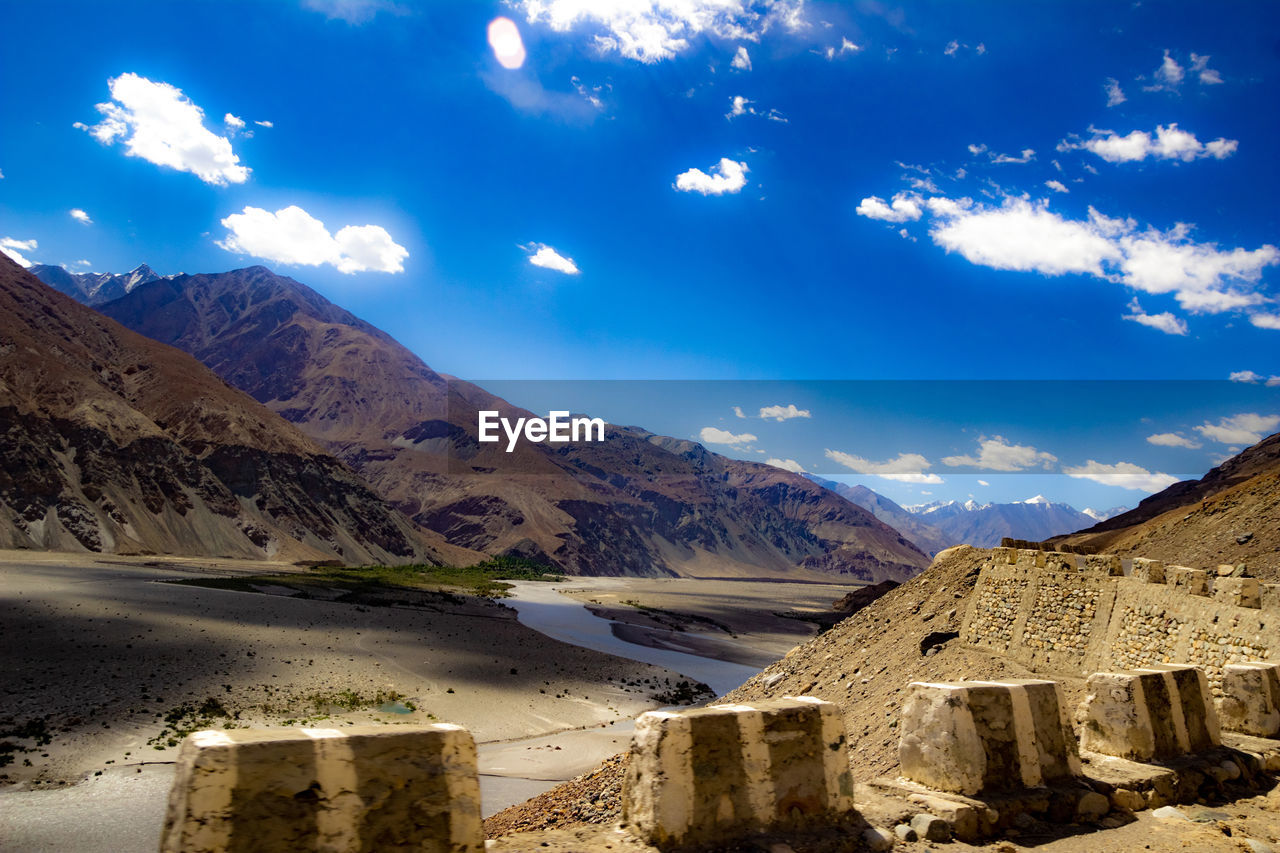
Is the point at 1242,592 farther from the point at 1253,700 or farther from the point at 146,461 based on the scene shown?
the point at 146,461

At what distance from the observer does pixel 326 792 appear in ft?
10.4

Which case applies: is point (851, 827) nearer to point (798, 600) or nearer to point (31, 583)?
point (31, 583)

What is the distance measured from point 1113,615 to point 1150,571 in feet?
2.77

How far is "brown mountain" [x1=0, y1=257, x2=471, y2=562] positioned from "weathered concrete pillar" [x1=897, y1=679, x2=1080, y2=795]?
79.1m

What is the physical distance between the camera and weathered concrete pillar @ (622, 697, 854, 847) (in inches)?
159

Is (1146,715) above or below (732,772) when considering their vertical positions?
below

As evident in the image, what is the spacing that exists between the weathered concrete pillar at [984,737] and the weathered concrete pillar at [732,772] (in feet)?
3.62

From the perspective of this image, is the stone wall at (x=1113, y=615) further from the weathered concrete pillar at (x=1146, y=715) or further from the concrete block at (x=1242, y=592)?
the weathered concrete pillar at (x=1146, y=715)

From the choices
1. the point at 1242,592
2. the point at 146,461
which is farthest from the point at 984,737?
the point at 146,461

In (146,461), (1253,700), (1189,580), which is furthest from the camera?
(146,461)

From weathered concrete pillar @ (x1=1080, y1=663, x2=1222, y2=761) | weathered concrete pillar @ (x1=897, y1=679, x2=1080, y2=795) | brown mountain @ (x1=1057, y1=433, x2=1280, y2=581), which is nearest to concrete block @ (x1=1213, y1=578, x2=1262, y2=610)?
weathered concrete pillar @ (x1=1080, y1=663, x2=1222, y2=761)

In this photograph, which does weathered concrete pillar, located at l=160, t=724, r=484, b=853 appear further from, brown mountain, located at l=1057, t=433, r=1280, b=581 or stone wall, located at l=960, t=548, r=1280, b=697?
brown mountain, located at l=1057, t=433, r=1280, b=581

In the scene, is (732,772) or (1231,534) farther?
(1231,534)

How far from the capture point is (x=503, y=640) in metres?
41.5
